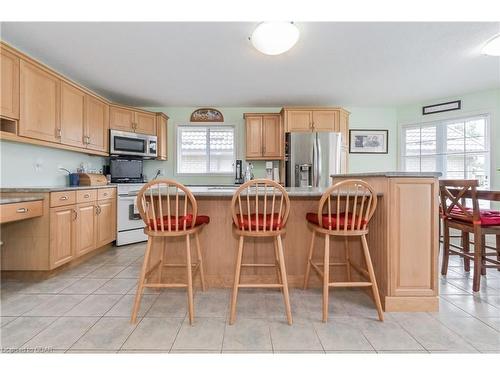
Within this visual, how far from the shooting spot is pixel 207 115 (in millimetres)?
4633

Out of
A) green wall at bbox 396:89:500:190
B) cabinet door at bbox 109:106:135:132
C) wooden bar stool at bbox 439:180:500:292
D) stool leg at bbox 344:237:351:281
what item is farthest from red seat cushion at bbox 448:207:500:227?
cabinet door at bbox 109:106:135:132

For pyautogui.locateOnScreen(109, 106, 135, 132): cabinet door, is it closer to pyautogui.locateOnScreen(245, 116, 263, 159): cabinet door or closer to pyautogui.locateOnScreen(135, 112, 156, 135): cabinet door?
pyautogui.locateOnScreen(135, 112, 156, 135): cabinet door

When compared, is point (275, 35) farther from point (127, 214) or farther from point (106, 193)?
point (127, 214)

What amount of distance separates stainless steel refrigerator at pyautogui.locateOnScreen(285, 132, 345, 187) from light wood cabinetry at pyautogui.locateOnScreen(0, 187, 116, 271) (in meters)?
2.94

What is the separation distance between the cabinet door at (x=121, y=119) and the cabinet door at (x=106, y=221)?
121 cm

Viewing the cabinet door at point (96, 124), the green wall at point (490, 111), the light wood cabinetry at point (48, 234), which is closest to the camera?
the light wood cabinetry at point (48, 234)

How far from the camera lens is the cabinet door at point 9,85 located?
2.18 meters

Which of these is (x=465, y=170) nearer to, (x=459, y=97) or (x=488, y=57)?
(x=459, y=97)

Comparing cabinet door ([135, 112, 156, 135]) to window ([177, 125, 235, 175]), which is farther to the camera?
window ([177, 125, 235, 175])

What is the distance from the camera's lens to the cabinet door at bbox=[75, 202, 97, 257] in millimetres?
2762

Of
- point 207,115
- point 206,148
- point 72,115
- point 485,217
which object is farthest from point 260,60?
point 485,217

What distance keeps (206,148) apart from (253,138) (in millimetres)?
984

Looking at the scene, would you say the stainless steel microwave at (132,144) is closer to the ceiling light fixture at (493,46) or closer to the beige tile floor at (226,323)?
the beige tile floor at (226,323)

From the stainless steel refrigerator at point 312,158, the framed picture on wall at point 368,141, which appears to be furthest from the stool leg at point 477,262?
the framed picture on wall at point 368,141
